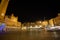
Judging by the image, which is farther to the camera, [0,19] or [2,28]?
[0,19]

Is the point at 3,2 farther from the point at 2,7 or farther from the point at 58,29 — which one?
the point at 58,29

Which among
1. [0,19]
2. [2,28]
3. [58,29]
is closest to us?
[58,29]

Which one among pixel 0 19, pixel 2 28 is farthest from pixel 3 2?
pixel 2 28

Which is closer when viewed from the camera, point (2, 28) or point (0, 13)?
point (2, 28)

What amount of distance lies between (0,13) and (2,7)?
3.04 m

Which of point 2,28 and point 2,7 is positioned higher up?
point 2,7

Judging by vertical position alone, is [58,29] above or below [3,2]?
below

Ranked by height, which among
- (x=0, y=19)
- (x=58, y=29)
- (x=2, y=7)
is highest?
(x=2, y=7)

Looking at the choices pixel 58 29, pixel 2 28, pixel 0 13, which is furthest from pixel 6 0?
pixel 58 29

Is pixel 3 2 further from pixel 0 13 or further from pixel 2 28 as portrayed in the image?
pixel 2 28

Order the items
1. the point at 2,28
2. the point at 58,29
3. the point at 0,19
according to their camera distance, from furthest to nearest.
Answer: the point at 0,19 < the point at 2,28 < the point at 58,29

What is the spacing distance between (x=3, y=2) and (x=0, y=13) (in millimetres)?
5336

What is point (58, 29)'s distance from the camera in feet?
165

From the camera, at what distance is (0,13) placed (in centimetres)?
8156
